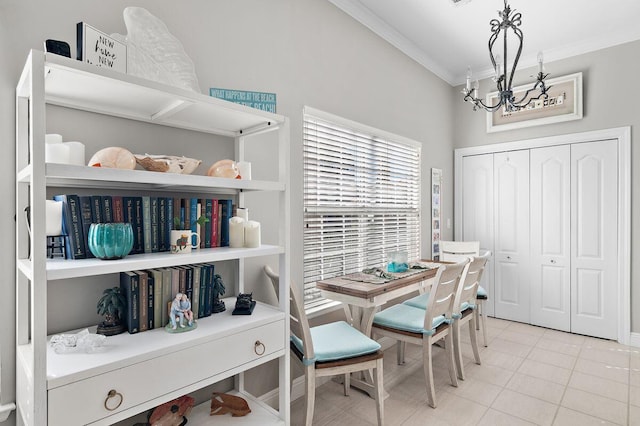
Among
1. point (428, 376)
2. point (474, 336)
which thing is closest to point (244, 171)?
point (428, 376)

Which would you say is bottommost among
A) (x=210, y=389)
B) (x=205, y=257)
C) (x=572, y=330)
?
(x=572, y=330)

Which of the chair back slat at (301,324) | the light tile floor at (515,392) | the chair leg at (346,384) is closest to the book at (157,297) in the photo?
the chair back slat at (301,324)

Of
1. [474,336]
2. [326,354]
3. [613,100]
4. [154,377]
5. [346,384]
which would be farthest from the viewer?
[613,100]

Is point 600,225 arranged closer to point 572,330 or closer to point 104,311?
point 572,330

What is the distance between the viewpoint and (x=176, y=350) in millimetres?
1293

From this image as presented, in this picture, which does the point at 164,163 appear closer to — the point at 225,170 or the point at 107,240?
the point at 225,170

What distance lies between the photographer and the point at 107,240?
3.99 ft

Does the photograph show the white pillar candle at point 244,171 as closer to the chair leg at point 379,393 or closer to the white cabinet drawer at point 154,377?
the white cabinet drawer at point 154,377

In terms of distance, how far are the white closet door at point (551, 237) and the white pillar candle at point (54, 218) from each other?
4.39 metres

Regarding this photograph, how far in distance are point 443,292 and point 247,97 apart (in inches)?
71.1

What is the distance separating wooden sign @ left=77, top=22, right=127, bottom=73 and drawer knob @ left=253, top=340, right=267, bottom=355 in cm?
124

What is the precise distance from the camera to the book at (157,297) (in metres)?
1.45

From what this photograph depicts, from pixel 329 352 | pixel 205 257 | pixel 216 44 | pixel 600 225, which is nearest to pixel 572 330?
pixel 600 225

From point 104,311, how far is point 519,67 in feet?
15.5
